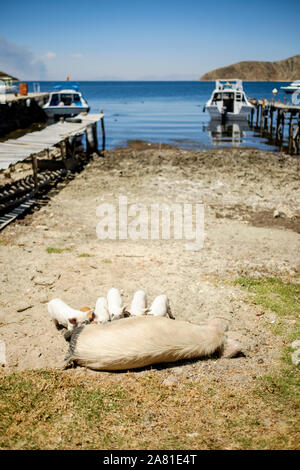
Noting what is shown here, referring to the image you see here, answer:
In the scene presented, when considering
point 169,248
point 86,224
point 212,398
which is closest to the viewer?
point 212,398

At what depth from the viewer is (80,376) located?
4.42m

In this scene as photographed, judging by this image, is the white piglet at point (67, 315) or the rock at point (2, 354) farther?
the white piglet at point (67, 315)

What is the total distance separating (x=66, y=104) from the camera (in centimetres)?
3142

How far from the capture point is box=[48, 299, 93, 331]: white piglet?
5020mm

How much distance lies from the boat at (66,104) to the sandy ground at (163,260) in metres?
14.3

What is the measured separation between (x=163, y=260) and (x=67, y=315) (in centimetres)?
348

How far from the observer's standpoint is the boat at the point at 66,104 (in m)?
28.4

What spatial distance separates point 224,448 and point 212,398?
75 cm

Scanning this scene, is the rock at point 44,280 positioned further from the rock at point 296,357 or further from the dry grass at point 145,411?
the rock at point 296,357

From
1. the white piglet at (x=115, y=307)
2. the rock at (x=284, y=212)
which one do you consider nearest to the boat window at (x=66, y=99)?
the rock at (x=284, y=212)

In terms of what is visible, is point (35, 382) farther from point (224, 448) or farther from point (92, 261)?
point (92, 261)
